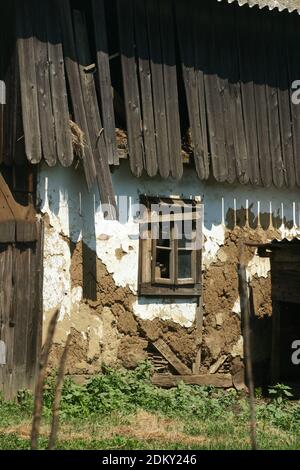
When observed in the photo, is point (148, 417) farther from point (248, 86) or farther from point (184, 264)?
point (248, 86)

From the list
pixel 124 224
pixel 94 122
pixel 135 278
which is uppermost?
pixel 94 122

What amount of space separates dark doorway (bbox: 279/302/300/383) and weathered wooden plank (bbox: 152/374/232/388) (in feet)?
2.93

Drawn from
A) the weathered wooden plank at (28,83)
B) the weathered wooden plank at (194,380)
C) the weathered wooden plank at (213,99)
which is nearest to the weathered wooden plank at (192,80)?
the weathered wooden plank at (213,99)

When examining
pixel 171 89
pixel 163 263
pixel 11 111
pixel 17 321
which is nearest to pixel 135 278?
pixel 163 263

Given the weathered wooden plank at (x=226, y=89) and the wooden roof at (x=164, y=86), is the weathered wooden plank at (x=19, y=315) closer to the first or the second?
the wooden roof at (x=164, y=86)

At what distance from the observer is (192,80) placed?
13172 millimetres

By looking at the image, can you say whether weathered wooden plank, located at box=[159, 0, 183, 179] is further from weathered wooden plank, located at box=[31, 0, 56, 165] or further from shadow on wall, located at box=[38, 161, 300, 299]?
weathered wooden plank, located at box=[31, 0, 56, 165]

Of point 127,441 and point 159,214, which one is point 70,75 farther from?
point 127,441

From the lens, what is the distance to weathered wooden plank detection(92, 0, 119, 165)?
40.5 ft

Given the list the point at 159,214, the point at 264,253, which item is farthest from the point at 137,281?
the point at 264,253

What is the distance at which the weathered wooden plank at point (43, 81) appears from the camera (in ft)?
38.5

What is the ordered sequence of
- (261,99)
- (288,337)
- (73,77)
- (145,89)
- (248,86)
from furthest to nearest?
(288,337) → (261,99) → (248,86) → (145,89) → (73,77)

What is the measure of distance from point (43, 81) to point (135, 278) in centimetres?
289

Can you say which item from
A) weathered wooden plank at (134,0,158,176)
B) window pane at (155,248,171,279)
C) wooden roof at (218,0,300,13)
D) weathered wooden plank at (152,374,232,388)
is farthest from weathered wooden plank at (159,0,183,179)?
weathered wooden plank at (152,374,232,388)
